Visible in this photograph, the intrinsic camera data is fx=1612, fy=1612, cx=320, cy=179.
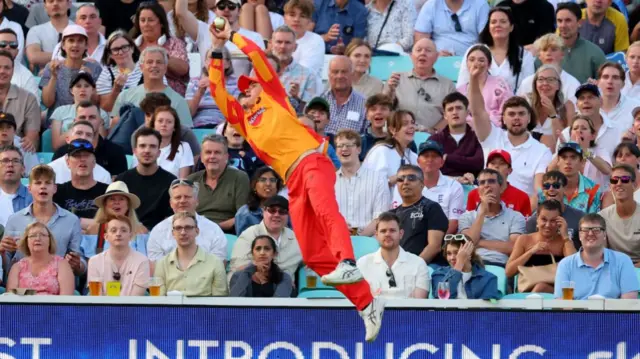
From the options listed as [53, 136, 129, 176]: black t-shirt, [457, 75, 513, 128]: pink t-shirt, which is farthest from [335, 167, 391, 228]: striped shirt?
[53, 136, 129, 176]: black t-shirt

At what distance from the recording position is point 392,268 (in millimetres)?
12945

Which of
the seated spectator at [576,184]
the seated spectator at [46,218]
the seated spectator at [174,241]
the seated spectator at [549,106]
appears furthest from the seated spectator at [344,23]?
the seated spectator at [46,218]

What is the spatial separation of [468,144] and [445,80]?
1282 mm

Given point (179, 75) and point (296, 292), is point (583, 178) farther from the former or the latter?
point (179, 75)

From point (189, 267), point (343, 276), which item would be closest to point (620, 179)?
point (189, 267)

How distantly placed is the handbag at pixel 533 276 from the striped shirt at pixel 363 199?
1.79 metres

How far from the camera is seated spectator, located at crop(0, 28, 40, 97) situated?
643 inches

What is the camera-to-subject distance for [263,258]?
1291 cm

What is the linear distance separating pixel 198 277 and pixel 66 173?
247 centimetres

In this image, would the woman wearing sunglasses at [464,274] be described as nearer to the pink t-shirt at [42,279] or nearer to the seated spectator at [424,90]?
the pink t-shirt at [42,279]

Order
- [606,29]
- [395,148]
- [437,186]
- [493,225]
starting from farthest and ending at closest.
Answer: [606,29], [395,148], [437,186], [493,225]

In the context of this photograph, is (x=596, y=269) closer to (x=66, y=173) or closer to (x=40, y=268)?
(x=40, y=268)

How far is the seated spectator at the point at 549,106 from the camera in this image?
15.6 metres

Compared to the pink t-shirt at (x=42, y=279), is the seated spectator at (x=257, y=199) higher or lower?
higher
